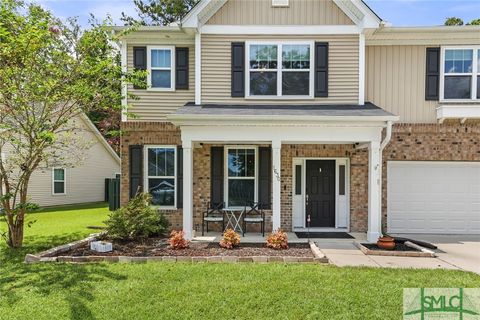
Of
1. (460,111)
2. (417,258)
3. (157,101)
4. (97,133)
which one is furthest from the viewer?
(97,133)

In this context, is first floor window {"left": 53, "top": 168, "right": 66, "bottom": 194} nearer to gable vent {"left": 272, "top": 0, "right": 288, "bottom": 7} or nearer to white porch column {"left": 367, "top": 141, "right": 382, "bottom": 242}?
gable vent {"left": 272, "top": 0, "right": 288, "bottom": 7}

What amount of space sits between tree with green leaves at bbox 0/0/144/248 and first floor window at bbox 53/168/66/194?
10392 millimetres

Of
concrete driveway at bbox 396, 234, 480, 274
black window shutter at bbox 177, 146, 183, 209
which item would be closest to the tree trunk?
black window shutter at bbox 177, 146, 183, 209

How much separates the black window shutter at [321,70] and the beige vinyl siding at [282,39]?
0.13 metres

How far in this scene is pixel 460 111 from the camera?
10289mm

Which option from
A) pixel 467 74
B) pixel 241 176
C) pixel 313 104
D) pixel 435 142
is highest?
pixel 467 74

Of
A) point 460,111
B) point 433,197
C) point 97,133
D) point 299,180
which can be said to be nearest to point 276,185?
point 299,180

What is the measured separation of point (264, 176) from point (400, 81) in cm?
503

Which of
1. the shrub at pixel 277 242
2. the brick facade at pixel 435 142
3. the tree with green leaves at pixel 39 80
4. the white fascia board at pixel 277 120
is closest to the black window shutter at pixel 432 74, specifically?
the brick facade at pixel 435 142

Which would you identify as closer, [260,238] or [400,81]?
[260,238]

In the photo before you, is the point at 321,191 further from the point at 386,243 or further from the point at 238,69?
the point at 238,69

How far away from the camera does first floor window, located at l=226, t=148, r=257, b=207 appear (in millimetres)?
10875

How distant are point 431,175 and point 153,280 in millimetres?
8989

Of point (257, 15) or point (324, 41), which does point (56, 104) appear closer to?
point (257, 15)
